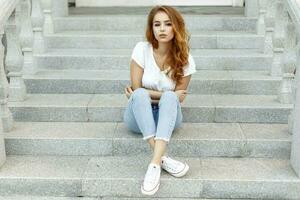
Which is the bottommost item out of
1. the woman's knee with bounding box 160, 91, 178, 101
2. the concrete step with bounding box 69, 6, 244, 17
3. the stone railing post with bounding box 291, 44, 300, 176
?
the stone railing post with bounding box 291, 44, 300, 176

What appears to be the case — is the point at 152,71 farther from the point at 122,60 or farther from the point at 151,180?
the point at 122,60

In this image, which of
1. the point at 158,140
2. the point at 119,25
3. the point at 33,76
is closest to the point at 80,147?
the point at 158,140

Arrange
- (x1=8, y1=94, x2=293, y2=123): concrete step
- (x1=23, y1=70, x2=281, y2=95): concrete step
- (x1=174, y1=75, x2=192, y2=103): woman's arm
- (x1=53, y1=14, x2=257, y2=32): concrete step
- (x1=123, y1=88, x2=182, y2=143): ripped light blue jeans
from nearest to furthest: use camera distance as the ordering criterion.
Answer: (x1=123, y1=88, x2=182, y2=143): ripped light blue jeans, (x1=174, y1=75, x2=192, y2=103): woman's arm, (x1=8, y1=94, x2=293, y2=123): concrete step, (x1=23, y1=70, x2=281, y2=95): concrete step, (x1=53, y1=14, x2=257, y2=32): concrete step

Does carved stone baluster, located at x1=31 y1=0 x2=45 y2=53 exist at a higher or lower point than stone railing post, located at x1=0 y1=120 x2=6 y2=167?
higher

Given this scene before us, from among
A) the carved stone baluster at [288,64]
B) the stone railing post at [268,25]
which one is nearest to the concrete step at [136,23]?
the stone railing post at [268,25]

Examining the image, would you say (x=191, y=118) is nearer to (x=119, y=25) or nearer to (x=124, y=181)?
(x=124, y=181)

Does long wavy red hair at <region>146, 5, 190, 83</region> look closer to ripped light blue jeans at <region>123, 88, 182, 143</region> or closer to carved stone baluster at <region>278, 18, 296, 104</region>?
ripped light blue jeans at <region>123, 88, 182, 143</region>

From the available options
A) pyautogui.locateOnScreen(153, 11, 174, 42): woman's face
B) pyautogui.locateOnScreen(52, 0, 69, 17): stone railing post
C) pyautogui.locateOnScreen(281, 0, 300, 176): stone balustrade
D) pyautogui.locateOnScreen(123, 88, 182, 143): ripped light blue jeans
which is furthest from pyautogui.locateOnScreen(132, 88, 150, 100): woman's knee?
pyautogui.locateOnScreen(52, 0, 69, 17): stone railing post

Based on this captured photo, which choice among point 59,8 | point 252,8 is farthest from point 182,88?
point 59,8

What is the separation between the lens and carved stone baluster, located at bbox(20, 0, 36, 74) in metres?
4.00

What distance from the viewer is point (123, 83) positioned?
4012 mm

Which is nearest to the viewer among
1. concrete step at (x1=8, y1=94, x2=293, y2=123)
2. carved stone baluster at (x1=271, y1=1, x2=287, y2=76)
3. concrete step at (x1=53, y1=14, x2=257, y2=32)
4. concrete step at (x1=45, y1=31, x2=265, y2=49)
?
concrete step at (x1=8, y1=94, x2=293, y2=123)

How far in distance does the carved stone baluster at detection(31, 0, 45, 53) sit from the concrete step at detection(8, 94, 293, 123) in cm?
83

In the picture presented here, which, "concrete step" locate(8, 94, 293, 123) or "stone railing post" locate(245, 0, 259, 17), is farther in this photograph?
"stone railing post" locate(245, 0, 259, 17)
